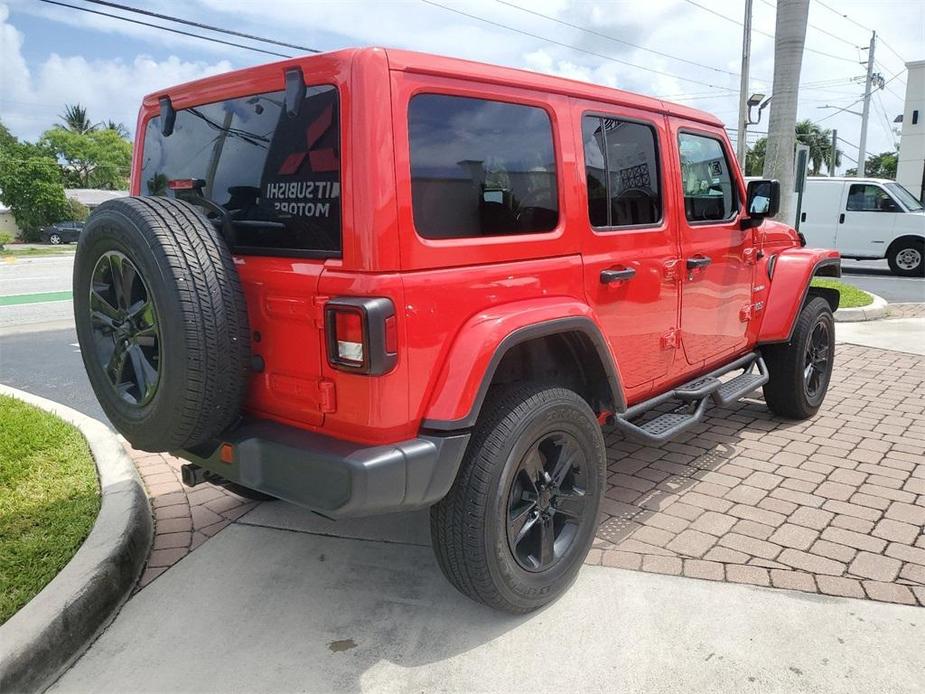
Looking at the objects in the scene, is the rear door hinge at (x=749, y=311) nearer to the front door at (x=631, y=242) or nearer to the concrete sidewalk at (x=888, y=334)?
the front door at (x=631, y=242)

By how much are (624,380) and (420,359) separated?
134 cm

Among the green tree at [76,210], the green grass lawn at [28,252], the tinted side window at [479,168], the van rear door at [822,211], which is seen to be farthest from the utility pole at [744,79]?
the green tree at [76,210]

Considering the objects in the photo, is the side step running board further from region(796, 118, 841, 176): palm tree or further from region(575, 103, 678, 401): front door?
region(796, 118, 841, 176): palm tree

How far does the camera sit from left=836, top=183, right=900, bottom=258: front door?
14.4m

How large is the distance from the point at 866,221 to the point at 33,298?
16.7 meters

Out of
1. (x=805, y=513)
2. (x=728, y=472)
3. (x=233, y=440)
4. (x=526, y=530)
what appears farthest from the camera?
(x=728, y=472)

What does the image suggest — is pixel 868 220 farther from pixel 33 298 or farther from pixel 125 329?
pixel 33 298

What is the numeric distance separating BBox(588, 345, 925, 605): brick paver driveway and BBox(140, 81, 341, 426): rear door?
1703mm

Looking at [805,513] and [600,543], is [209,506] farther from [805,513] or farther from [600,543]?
[805,513]

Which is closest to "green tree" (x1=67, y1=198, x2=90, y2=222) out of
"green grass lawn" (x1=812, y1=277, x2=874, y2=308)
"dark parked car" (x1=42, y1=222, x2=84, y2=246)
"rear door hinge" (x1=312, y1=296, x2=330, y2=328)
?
"dark parked car" (x1=42, y1=222, x2=84, y2=246)

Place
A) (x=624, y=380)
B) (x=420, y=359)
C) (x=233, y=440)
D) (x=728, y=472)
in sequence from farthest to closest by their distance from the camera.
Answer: (x=728, y=472), (x=624, y=380), (x=233, y=440), (x=420, y=359)

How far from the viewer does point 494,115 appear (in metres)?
2.57

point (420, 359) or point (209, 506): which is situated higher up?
point (420, 359)

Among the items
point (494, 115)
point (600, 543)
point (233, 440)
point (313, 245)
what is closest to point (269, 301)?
point (313, 245)
